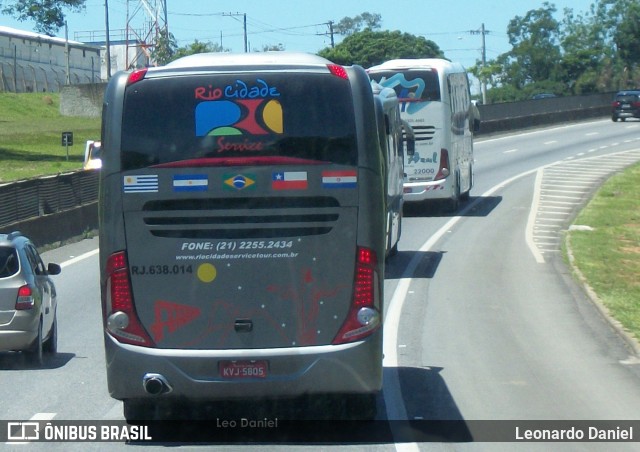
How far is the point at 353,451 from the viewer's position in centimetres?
861

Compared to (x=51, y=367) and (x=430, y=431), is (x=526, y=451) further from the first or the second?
(x=51, y=367)

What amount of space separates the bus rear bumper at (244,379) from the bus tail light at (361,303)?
0.29 feet

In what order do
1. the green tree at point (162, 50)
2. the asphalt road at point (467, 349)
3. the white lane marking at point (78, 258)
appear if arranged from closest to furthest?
the asphalt road at point (467, 349) → the white lane marking at point (78, 258) → the green tree at point (162, 50)

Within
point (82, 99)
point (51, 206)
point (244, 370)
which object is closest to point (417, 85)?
point (51, 206)

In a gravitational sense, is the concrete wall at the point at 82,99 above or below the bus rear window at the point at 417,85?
below

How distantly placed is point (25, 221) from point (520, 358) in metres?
12.9

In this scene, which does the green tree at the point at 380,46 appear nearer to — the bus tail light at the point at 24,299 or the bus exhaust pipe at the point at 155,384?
the bus tail light at the point at 24,299

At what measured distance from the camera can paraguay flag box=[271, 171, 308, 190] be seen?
28.0 ft

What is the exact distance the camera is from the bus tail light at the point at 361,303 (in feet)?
28.1

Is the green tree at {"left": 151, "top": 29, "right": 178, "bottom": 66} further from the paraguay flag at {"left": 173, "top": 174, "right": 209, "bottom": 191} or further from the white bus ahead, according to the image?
the paraguay flag at {"left": 173, "top": 174, "right": 209, "bottom": 191}

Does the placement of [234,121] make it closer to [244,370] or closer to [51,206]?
[244,370]

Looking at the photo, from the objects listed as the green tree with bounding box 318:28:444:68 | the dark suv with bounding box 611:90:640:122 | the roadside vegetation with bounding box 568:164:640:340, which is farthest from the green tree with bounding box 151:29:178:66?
the green tree with bounding box 318:28:444:68

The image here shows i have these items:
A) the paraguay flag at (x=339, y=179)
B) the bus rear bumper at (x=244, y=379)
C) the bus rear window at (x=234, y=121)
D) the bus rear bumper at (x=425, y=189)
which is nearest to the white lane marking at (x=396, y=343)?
the bus rear bumper at (x=244, y=379)

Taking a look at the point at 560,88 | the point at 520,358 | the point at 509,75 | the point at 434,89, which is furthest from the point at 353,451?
the point at 509,75
